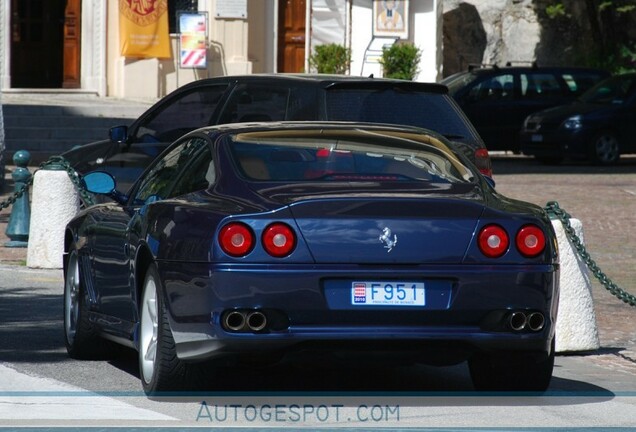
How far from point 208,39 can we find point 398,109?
20026 millimetres

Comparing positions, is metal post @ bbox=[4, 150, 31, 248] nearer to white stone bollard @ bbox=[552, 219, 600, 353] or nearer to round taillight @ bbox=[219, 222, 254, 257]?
white stone bollard @ bbox=[552, 219, 600, 353]

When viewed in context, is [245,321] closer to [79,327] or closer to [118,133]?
[79,327]

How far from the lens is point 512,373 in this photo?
26.3 feet

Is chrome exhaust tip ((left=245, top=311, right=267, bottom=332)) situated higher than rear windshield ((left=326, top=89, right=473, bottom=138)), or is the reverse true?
rear windshield ((left=326, top=89, right=473, bottom=138))

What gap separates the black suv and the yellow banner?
54.6 feet

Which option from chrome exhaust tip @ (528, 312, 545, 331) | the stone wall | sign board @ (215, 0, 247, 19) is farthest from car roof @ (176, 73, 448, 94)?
the stone wall

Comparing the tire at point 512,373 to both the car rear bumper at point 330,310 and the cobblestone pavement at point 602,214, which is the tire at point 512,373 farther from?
the cobblestone pavement at point 602,214

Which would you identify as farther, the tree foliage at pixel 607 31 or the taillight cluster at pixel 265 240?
the tree foliage at pixel 607 31

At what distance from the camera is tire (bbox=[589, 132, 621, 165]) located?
28.5 meters

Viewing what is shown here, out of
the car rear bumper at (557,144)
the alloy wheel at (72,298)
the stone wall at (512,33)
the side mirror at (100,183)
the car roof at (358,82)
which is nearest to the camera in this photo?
the side mirror at (100,183)

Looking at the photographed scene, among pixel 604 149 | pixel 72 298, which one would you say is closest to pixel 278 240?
pixel 72 298

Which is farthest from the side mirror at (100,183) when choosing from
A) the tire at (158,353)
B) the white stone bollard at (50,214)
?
the white stone bollard at (50,214)

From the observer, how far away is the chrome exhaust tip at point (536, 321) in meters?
7.49

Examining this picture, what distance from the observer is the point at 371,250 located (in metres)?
7.23
